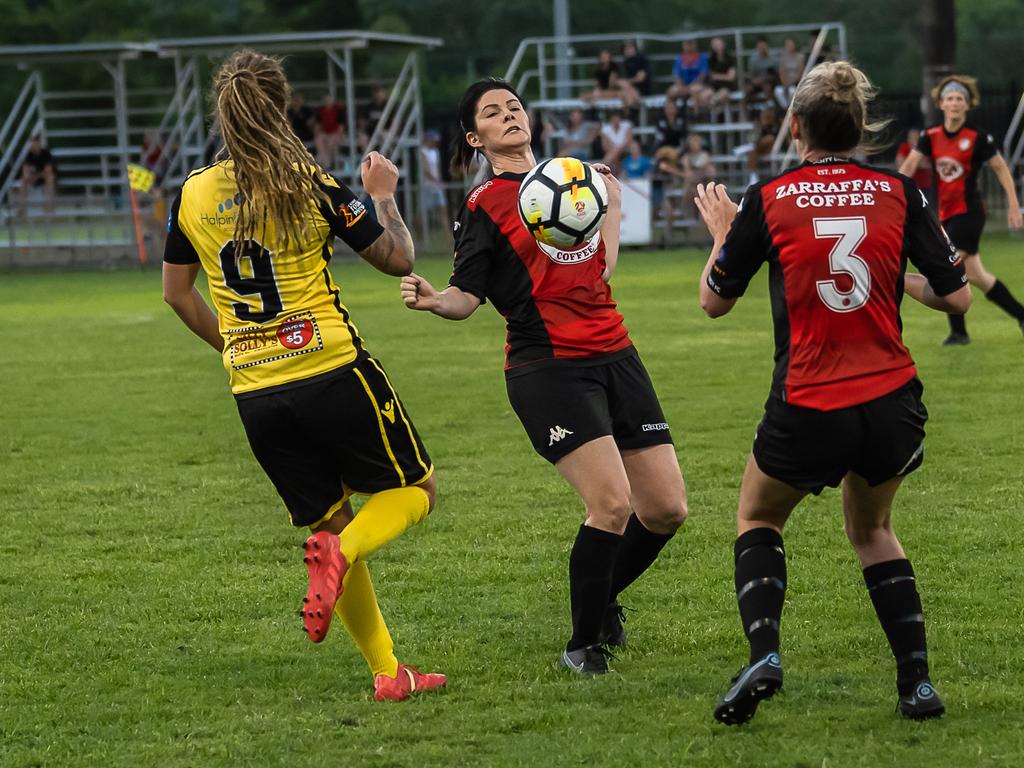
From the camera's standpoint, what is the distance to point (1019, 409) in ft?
34.2

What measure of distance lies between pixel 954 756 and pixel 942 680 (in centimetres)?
72

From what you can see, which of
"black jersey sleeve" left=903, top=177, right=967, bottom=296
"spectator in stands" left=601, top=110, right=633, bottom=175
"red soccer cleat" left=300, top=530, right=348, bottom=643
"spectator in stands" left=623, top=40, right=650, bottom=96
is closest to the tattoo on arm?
"red soccer cleat" left=300, top=530, right=348, bottom=643

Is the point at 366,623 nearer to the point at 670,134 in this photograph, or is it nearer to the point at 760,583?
the point at 760,583

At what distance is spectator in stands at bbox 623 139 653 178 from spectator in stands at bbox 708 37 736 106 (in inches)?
97.4

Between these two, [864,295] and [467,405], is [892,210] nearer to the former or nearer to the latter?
[864,295]

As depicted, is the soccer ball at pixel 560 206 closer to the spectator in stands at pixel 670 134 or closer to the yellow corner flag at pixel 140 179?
the yellow corner flag at pixel 140 179

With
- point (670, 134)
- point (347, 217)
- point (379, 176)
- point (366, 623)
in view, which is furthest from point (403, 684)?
point (670, 134)

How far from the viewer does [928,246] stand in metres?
4.51

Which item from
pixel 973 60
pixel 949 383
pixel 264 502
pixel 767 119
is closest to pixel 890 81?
pixel 973 60

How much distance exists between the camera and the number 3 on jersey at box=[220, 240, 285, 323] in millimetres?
4816

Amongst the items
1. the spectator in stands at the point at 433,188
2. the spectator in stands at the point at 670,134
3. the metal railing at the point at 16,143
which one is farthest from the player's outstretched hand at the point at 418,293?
the metal railing at the point at 16,143

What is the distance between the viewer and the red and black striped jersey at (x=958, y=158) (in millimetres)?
12961

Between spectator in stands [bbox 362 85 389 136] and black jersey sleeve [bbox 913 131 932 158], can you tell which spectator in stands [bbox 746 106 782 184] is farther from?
black jersey sleeve [bbox 913 131 932 158]

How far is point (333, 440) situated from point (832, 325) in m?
1.51
